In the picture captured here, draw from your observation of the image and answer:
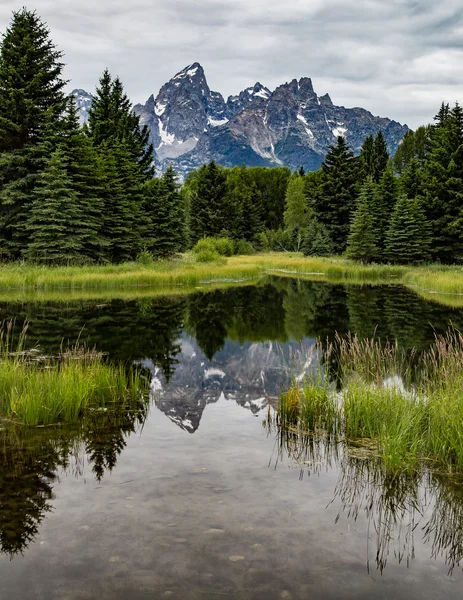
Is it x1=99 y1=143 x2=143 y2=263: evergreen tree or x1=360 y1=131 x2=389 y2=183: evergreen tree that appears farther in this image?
x1=360 y1=131 x2=389 y2=183: evergreen tree

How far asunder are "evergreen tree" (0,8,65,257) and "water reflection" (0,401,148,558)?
27771mm

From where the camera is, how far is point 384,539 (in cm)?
532

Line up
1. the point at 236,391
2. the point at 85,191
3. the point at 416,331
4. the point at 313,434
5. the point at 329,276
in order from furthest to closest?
the point at 329,276, the point at 85,191, the point at 416,331, the point at 236,391, the point at 313,434

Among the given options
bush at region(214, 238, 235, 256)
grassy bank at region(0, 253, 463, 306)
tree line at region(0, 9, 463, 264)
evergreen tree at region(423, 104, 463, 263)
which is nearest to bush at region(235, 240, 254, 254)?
tree line at region(0, 9, 463, 264)

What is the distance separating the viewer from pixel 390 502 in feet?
19.7

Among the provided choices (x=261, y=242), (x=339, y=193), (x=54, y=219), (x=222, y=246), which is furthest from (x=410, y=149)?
(x=54, y=219)

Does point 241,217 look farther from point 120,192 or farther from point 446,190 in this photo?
point 120,192

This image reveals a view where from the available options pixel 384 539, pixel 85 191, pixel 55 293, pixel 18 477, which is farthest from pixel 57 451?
pixel 85 191

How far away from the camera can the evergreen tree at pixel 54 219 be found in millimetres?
32656

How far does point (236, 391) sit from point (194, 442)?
3.24m

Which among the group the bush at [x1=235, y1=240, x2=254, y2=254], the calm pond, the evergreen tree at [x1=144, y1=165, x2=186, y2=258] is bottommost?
the calm pond

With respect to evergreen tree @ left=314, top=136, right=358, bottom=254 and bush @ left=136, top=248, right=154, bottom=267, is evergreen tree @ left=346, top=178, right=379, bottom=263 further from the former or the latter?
bush @ left=136, top=248, right=154, bottom=267

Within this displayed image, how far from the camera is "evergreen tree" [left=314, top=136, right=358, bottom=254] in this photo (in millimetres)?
62562

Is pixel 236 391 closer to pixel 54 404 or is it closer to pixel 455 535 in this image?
pixel 54 404
